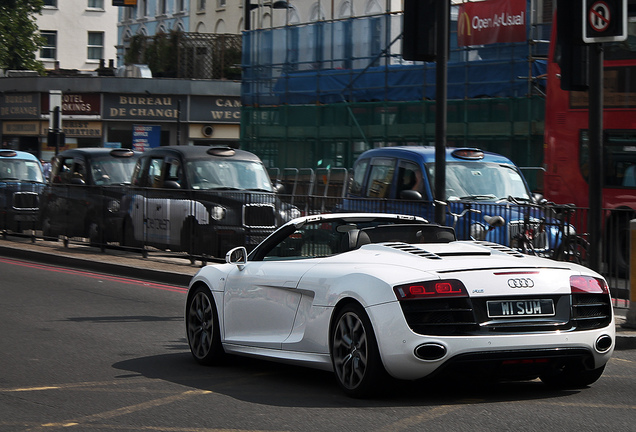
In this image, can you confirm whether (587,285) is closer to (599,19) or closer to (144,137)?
(599,19)

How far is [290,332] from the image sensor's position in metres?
7.29

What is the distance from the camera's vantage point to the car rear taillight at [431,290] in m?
6.28

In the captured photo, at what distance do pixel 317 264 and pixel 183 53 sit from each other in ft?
151

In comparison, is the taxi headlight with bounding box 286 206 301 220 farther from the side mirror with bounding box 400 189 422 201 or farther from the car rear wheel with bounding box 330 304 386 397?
the car rear wheel with bounding box 330 304 386 397

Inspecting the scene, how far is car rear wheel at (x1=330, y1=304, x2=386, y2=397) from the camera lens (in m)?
6.40

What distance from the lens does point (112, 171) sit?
22312 mm

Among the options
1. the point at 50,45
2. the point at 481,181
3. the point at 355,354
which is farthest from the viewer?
the point at 50,45

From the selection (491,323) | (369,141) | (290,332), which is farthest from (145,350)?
(369,141)

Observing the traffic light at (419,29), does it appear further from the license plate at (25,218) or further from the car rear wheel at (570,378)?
the license plate at (25,218)

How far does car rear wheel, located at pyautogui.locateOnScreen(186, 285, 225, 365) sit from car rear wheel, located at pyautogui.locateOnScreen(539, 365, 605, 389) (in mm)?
2550

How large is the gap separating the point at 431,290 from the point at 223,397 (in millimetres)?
1632

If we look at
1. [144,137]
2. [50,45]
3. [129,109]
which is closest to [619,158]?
[144,137]

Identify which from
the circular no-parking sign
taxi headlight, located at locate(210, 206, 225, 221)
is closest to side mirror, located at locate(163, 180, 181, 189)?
taxi headlight, located at locate(210, 206, 225, 221)

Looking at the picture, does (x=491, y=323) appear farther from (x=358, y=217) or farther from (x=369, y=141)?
(x=369, y=141)
